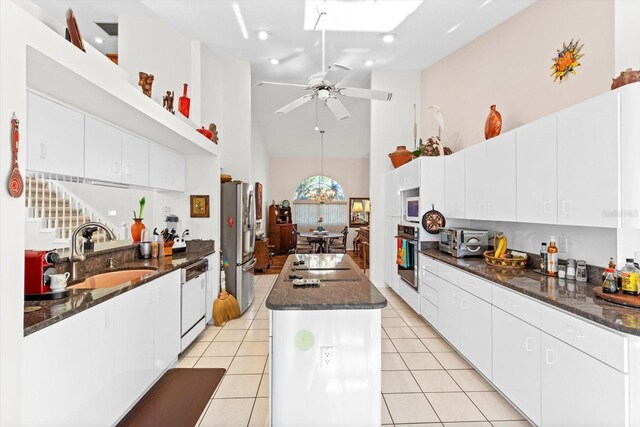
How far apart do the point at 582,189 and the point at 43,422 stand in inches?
122

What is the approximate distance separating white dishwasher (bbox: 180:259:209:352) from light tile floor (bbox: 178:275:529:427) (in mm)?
171

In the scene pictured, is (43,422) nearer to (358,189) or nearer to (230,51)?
(230,51)

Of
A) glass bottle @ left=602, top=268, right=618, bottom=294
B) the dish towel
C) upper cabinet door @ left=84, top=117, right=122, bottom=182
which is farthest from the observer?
the dish towel

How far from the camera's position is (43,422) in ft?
4.43

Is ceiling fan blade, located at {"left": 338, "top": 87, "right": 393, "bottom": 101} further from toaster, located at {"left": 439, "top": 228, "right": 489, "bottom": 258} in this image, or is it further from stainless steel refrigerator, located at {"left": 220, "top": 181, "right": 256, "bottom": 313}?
stainless steel refrigerator, located at {"left": 220, "top": 181, "right": 256, "bottom": 313}

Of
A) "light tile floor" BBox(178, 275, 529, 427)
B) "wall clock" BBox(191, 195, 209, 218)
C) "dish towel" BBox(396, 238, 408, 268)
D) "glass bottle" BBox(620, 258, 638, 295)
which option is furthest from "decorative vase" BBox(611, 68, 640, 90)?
"wall clock" BBox(191, 195, 209, 218)

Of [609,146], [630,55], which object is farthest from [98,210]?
[630,55]

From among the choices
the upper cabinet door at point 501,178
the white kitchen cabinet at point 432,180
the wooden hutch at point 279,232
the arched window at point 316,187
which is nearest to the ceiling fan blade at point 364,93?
the upper cabinet door at point 501,178

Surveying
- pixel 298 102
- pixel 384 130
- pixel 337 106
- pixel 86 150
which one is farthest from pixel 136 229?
pixel 384 130

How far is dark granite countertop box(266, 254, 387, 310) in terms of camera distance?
66.6 inches

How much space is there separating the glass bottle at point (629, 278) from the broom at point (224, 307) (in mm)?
3595

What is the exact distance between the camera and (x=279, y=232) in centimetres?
932

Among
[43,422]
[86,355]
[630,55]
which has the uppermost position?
[630,55]

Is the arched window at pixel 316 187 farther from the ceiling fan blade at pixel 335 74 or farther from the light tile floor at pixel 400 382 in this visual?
the ceiling fan blade at pixel 335 74
